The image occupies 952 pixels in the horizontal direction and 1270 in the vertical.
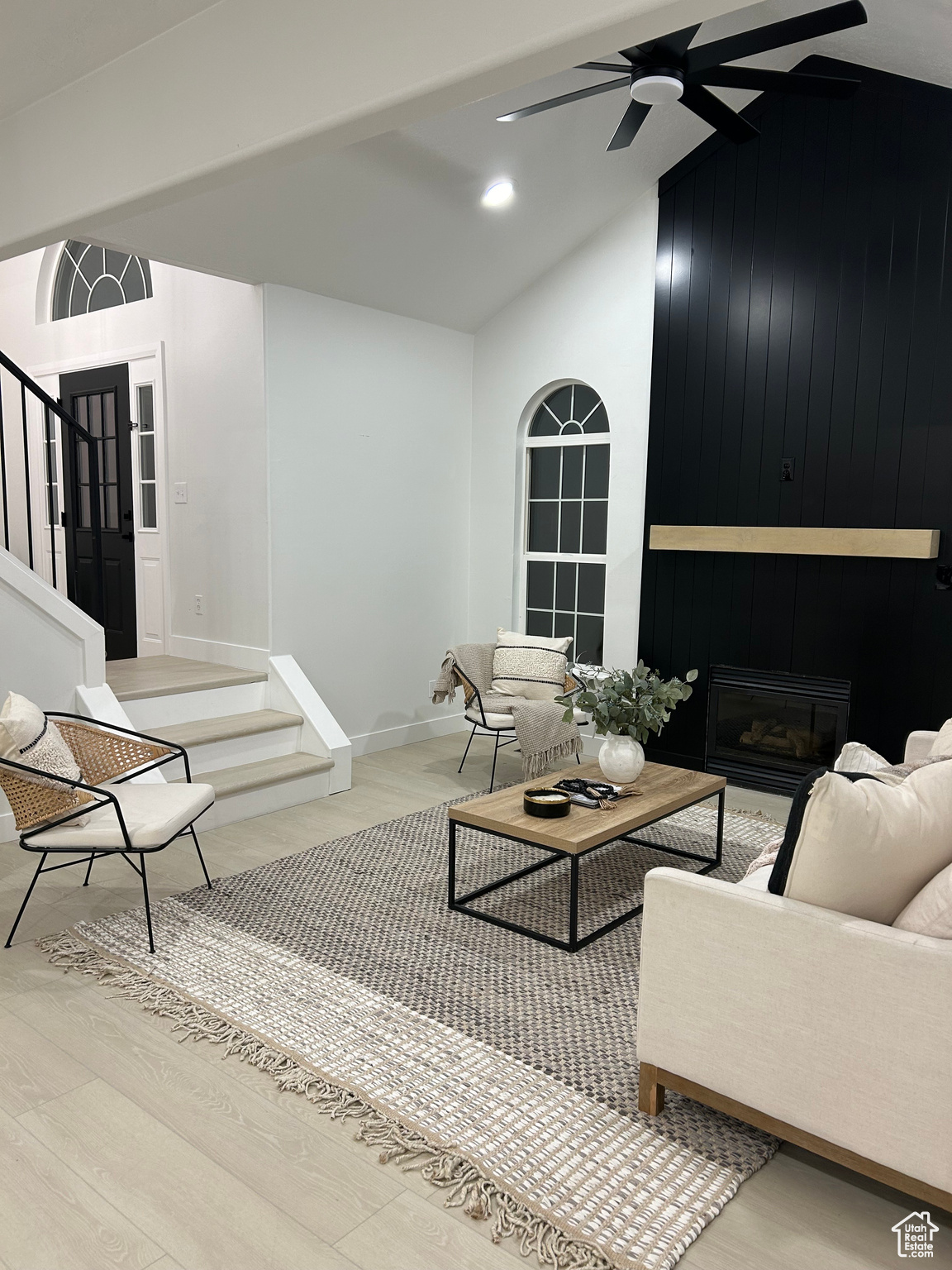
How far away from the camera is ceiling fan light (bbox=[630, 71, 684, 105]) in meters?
3.30

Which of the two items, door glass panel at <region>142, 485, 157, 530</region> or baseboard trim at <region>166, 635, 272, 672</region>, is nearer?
baseboard trim at <region>166, 635, 272, 672</region>

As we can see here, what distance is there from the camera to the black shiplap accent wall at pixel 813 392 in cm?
434

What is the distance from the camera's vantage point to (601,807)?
336 cm

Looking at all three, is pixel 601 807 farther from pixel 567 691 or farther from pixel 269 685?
pixel 269 685

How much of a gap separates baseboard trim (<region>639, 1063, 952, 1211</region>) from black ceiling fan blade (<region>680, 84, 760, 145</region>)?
11.4ft

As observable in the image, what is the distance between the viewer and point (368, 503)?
549cm

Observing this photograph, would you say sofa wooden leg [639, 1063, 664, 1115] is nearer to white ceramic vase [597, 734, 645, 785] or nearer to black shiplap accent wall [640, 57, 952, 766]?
white ceramic vase [597, 734, 645, 785]

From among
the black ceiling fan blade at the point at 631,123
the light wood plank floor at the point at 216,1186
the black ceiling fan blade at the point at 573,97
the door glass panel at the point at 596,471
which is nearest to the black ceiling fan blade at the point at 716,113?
the black ceiling fan blade at the point at 631,123

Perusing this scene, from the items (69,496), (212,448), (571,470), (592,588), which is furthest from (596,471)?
(69,496)

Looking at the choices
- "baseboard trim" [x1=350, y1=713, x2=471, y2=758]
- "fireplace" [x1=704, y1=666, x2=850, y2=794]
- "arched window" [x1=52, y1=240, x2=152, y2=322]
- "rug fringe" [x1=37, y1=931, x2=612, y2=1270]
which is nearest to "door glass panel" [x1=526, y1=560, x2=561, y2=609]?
"baseboard trim" [x1=350, y1=713, x2=471, y2=758]

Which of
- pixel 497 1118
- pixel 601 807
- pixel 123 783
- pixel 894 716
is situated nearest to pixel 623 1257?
pixel 497 1118

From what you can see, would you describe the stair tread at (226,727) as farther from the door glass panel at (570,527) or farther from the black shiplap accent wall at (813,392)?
the black shiplap accent wall at (813,392)

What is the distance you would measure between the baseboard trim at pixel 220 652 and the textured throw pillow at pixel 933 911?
3.79m

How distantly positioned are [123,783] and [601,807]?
6.04 feet
